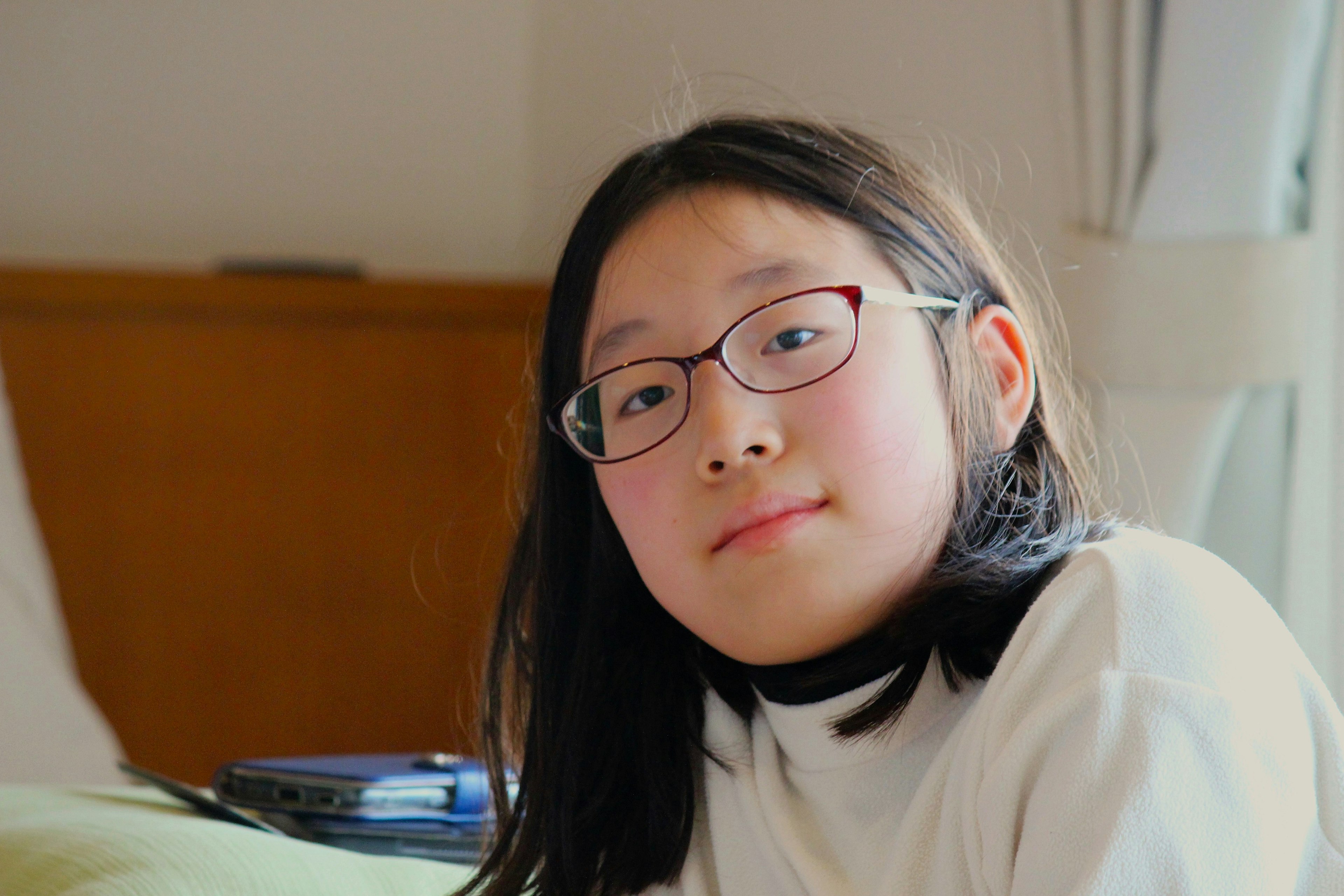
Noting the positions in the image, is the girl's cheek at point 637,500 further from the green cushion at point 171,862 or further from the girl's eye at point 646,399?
the green cushion at point 171,862

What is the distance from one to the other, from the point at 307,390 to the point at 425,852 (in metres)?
1.34

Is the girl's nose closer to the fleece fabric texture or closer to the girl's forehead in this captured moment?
the girl's forehead

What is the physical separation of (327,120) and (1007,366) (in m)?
1.98

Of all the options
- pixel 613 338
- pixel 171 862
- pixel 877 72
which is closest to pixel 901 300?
pixel 613 338

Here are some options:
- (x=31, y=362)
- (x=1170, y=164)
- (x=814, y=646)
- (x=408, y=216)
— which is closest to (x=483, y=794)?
(x=814, y=646)

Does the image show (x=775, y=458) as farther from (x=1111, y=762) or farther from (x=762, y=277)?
(x=1111, y=762)

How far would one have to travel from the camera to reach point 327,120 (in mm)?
2486

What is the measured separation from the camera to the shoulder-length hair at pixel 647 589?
75cm

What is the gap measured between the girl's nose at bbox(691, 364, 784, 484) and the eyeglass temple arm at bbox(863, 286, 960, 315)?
0.09 m

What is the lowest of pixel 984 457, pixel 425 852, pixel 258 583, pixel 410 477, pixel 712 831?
pixel 258 583

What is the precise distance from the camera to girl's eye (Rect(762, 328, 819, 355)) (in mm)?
731

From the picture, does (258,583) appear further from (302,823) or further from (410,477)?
(302,823)

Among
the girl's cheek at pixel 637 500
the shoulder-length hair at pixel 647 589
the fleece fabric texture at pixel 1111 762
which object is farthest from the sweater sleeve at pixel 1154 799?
the girl's cheek at pixel 637 500

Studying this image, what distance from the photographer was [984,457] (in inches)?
31.6
